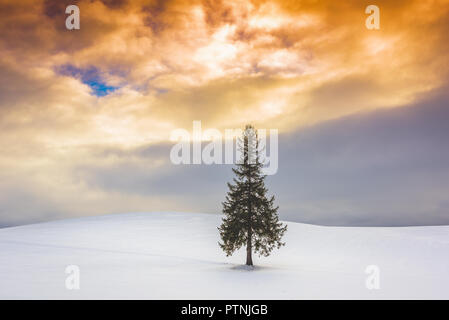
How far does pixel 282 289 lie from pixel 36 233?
45.6 metres

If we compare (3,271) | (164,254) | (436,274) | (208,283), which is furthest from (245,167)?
(3,271)

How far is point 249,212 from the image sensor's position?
96.1 feet

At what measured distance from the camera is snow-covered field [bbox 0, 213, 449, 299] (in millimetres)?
19953

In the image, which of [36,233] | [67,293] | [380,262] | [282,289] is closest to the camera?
[67,293]

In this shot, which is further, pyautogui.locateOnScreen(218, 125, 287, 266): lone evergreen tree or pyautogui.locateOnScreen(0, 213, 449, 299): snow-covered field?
pyautogui.locateOnScreen(218, 125, 287, 266): lone evergreen tree

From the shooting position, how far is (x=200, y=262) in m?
32.7

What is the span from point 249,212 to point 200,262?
24.7ft

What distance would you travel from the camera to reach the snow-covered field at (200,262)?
65.5 feet

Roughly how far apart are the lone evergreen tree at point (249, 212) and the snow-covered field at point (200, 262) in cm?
233

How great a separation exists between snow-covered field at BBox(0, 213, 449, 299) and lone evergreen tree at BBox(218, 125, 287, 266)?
233cm

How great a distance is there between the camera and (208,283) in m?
21.8

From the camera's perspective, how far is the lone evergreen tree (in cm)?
2892

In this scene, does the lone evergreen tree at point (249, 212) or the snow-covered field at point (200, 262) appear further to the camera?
the lone evergreen tree at point (249, 212)
